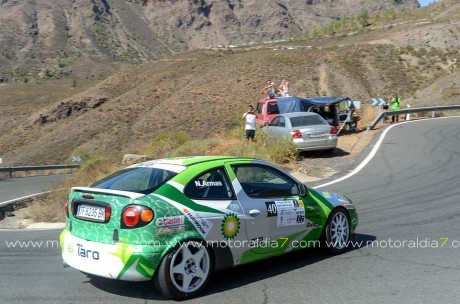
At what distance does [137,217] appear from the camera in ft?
18.6

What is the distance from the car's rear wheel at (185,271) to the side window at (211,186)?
1.83 ft

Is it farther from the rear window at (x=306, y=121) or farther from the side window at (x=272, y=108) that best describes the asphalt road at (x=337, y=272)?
the side window at (x=272, y=108)

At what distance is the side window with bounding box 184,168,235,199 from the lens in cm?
614

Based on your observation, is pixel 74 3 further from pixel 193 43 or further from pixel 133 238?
pixel 133 238

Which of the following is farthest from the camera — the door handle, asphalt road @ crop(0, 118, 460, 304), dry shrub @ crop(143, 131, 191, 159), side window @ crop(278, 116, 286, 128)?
dry shrub @ crop(143, 131, 191, 159)

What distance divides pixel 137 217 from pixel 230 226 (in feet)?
3.65

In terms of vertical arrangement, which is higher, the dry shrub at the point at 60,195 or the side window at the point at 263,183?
the side window at the point at 263,183

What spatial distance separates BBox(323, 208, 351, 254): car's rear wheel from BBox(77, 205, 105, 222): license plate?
119 inches

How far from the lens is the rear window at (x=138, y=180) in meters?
6.09

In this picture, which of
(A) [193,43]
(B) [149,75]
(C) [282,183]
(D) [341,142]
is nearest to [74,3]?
(A) [193,43]

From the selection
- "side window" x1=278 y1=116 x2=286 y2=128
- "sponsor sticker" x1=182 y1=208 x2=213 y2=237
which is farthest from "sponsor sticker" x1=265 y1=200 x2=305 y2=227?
"side window" x1=278 y1=116 x2=286 y2=128

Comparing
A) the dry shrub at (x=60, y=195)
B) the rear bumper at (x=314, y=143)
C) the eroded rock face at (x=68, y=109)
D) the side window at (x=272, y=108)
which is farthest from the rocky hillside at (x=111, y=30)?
the rear bumper at (x=314, y=143)

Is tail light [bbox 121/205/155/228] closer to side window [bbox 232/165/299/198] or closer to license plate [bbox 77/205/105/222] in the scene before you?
license plate [bbox 77/205/105/222]

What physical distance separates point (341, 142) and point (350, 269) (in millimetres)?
14585
